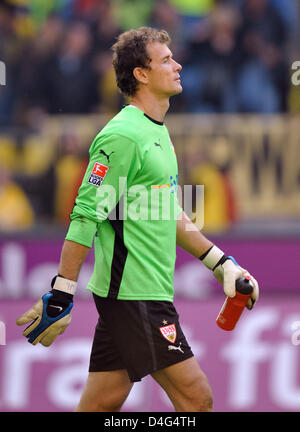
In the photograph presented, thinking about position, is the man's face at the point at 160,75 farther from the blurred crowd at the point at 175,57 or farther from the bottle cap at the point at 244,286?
the blurred crowd at the point at 175,57

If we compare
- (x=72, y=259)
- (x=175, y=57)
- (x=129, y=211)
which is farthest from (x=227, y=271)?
(x=175, y=57)

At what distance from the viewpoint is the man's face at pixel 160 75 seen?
478 cm

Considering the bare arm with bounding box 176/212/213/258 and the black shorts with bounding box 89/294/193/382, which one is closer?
the black shorts with bounding box 89/294/193/382

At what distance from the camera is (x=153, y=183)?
4.63m

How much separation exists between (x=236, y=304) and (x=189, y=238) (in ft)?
1.46

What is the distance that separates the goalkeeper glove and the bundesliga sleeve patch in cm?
82

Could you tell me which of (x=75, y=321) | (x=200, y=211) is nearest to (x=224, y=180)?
(x=200, y=211)

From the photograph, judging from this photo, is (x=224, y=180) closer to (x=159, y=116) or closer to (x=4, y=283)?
(x=4, y=283)

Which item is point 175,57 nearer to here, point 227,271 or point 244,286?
point 227,271

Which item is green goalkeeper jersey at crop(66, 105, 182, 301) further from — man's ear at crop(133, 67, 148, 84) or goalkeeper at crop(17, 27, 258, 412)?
man's ear at crop(133, 67, 148, 84)

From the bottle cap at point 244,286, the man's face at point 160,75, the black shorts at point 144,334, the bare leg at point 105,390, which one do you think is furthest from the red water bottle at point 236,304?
the man's face at point 160,75

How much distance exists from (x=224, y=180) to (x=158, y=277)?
4.91 metres

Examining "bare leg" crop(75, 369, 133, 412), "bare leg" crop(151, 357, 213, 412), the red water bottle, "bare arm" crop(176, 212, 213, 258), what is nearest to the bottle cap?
the red water bottle

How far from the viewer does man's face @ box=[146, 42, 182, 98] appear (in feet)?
15.7
